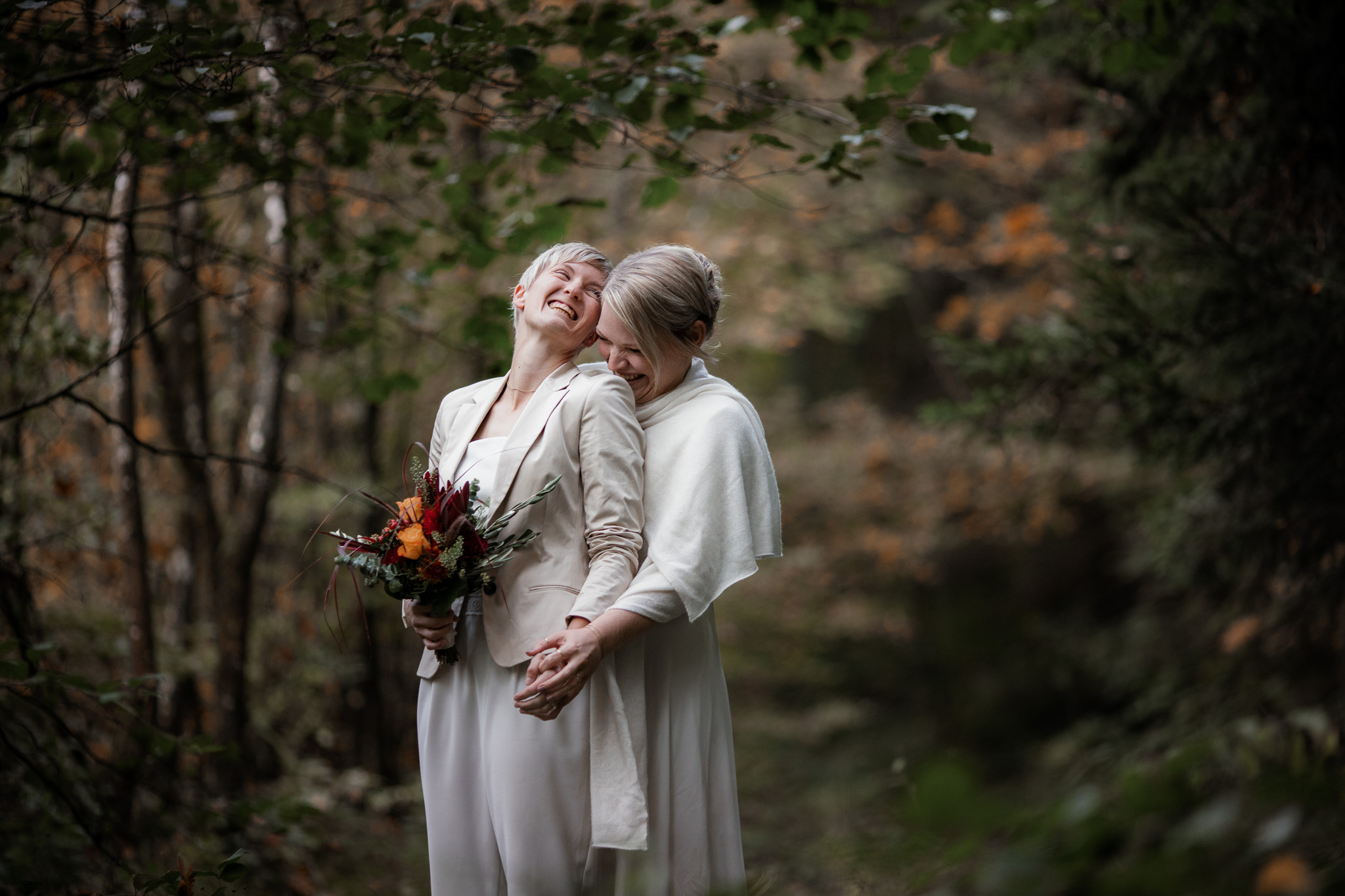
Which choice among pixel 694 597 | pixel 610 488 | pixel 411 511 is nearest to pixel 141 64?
pixel 411 511

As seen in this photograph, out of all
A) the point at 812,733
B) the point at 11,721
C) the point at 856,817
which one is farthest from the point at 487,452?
the point at 812,733

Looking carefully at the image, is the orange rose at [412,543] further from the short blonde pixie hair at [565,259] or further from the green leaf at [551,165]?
the green leaf at [551,165]

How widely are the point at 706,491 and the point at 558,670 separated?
0.55 m

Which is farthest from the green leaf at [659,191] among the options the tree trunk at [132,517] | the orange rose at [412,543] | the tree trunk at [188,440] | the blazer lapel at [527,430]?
the tree trunk at [188,440]

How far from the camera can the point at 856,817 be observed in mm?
7391

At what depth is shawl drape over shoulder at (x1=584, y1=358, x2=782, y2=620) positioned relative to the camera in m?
2.16

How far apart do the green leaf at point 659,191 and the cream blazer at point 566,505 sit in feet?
3.68

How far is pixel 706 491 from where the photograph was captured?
220cm

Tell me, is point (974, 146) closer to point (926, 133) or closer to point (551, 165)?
point (926, 133)

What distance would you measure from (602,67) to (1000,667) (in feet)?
28.0

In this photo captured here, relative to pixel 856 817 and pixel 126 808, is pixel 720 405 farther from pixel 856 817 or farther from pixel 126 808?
pixel 856 817

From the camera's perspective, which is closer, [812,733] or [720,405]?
[720,405]

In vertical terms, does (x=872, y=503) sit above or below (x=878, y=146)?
below

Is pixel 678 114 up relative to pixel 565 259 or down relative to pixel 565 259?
up
